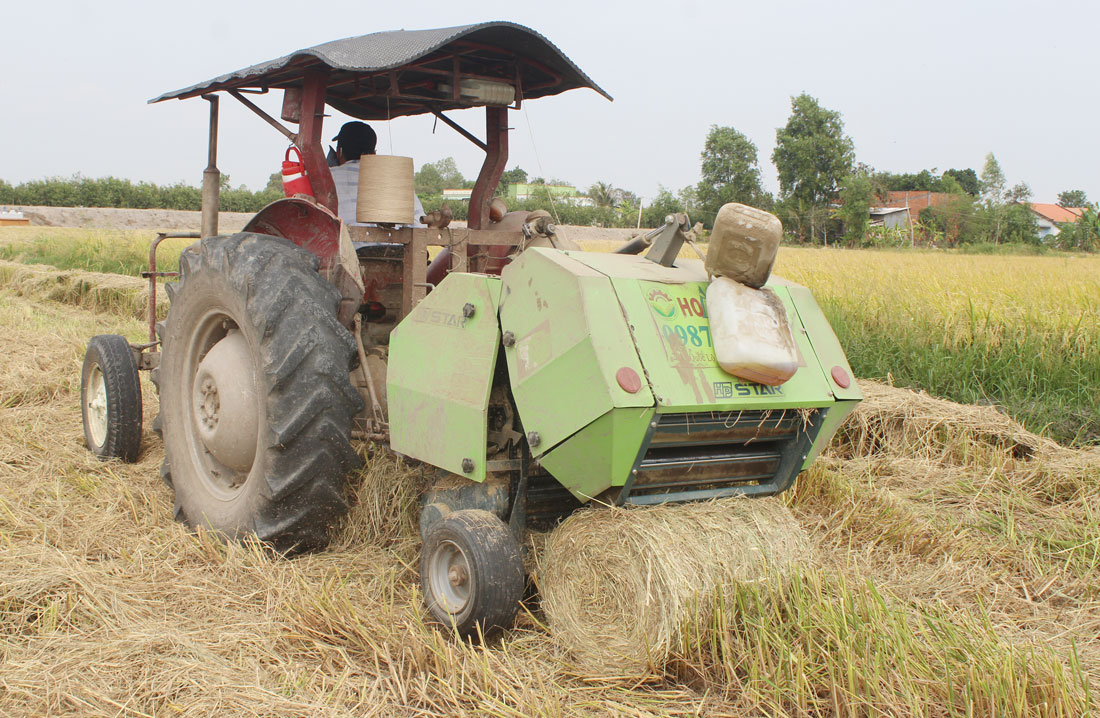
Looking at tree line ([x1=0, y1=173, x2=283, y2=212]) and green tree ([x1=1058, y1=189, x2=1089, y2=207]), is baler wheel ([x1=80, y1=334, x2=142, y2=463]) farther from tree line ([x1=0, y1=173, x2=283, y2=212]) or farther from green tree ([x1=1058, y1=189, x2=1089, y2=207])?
green tree ([x1=1058, y1=189, x2=1089, y2=207])

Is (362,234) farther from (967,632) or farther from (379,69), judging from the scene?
(967,632)

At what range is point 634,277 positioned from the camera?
2.95 metres

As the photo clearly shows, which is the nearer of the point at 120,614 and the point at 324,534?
the point at 120,614

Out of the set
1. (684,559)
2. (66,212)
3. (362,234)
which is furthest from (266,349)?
(66,212)

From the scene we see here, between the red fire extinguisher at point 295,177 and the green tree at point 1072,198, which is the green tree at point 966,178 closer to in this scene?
the green tree at point 1072,198

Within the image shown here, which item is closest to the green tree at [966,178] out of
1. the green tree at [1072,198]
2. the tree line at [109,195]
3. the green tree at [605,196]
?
the green tree at [1072,198]

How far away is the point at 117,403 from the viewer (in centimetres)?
488

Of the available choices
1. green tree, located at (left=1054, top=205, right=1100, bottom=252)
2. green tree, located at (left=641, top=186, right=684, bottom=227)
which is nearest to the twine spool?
green tree, located at (left=641, top=186, right=684, bottom=227)

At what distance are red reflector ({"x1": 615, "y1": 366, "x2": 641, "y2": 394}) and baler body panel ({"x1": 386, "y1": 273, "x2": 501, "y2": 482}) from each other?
1.85ft

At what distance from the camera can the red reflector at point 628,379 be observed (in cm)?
265

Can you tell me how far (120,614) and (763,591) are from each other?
2111 millimetres

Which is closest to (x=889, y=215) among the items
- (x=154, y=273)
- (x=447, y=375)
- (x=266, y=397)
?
(x=154, y=273)

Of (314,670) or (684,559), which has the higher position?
(684,559)

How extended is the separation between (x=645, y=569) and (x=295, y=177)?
8.66ft
